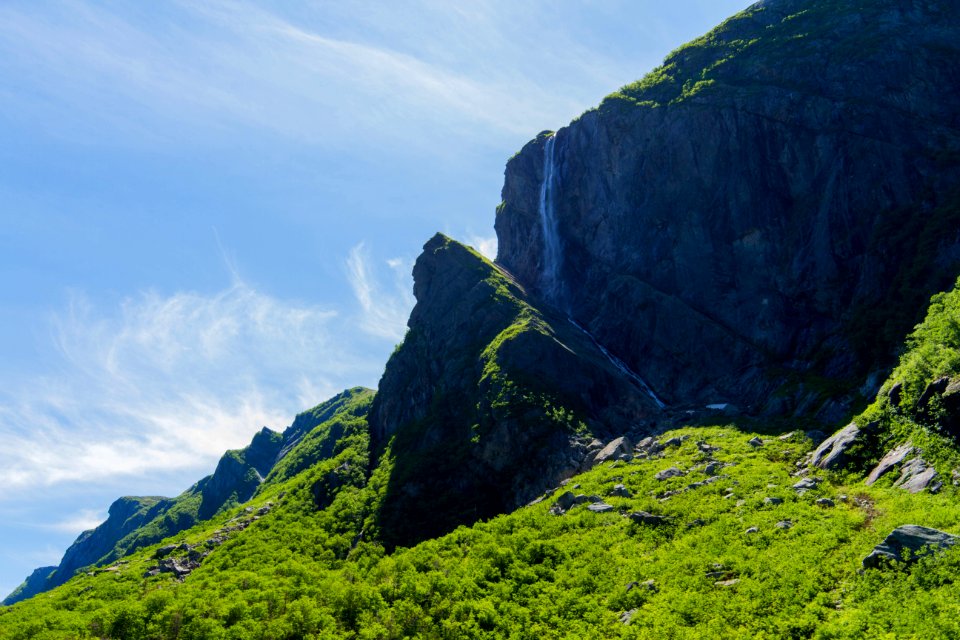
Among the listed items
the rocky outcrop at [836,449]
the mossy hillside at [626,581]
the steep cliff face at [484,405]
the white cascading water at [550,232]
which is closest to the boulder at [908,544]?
the mossy hillside at [626,581]

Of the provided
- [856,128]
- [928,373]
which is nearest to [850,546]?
[928,373]

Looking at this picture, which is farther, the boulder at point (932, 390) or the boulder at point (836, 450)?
the boulder at point (836, 450)

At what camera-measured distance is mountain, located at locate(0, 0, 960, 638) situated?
109 feet

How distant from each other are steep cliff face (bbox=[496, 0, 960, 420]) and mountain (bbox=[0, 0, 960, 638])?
0.48m

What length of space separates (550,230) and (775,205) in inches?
2076

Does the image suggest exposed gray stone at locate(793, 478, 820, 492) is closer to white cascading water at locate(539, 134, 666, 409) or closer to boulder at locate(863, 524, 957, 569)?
boulder at locate(863, 524, 957, 569)

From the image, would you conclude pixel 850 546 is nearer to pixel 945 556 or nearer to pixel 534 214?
pixel 945 556

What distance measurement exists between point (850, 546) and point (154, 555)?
83.2 meters

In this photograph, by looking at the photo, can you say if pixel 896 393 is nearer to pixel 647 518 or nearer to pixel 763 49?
pixel 647 518

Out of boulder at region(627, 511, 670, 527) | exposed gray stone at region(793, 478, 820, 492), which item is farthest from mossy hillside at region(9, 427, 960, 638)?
exposed gray stone at region(793, 478, 820, 492)

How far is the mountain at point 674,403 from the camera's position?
33156mm

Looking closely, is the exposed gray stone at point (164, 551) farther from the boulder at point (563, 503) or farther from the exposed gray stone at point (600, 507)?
the exposed gray stone at point (600, 507)

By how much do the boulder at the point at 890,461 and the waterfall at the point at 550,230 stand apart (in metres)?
92.2

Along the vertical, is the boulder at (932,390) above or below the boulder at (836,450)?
above
